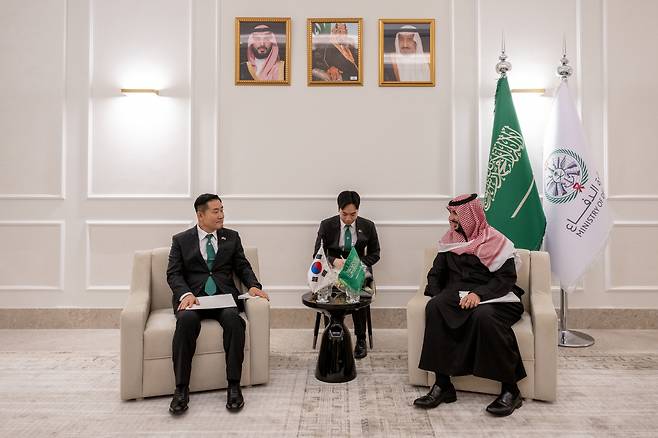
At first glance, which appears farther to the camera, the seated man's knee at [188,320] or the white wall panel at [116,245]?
the white wall panel at [116,245]

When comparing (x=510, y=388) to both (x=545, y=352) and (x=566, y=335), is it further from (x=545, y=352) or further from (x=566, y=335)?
(x=566, y=335)

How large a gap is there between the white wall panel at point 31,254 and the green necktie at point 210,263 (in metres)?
2.20

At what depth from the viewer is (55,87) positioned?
503 centimetres

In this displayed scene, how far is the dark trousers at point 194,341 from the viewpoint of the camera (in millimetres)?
3201

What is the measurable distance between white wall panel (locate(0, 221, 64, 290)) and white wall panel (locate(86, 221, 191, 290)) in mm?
306

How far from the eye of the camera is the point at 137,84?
5.04 meters

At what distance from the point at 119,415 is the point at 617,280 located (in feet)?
14.7

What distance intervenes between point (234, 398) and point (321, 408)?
533 mm

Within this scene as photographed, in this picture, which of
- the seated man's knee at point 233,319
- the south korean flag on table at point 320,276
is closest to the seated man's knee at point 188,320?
the seated man's knee at point 233,319

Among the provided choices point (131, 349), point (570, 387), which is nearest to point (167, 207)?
point (131, 349)

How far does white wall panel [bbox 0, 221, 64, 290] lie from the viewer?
503 centimetres

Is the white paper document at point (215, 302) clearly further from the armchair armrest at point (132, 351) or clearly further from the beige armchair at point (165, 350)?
the armchair armrest at point (132, 351)

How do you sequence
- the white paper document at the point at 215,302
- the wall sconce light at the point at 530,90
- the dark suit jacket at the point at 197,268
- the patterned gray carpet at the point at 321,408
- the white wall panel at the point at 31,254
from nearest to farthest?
the patterned gray carpet at the point at 321,408 < the white paper document at the point at 215,302 < the dark suit jacket at the point at 197,268 < the wall sconce light at the point at 530,90 < the white wall panel at the point at 31,254

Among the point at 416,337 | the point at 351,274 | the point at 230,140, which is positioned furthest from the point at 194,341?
the point at 230,140
